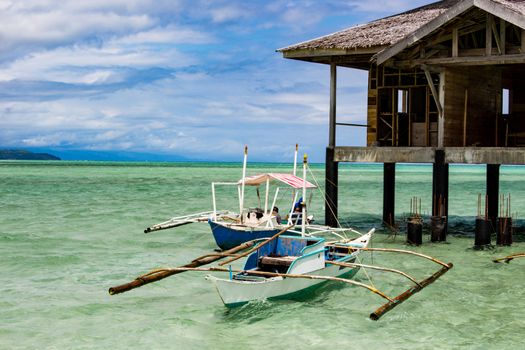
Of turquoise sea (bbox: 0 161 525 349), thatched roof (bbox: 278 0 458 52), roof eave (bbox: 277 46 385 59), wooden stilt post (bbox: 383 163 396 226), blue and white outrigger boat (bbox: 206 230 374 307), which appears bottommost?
turquoise sea (bbox: 0 161 525 349)

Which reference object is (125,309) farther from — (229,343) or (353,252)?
(353,252)

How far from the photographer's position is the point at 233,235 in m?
19.3

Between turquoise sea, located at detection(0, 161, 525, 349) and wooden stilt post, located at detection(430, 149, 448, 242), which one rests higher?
wooden stilt post, located at detection(430, 149, 448, 242)

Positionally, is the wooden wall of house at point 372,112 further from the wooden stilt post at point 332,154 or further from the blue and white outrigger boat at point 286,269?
the blue and white outrigger boat at point 286,269

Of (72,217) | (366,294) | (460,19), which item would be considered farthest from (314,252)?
(72,217)

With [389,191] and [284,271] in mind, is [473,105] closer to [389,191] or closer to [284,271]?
[389,191]

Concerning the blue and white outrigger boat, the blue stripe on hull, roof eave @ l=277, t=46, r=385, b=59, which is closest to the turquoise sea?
the blue and white outrigger boat

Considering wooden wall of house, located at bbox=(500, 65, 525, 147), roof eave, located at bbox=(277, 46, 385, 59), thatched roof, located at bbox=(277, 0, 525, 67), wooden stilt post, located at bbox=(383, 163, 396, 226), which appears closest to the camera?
thatched roof, located at bbox=(277, 0, 525, 67)

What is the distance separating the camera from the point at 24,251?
A: 69.9 feet

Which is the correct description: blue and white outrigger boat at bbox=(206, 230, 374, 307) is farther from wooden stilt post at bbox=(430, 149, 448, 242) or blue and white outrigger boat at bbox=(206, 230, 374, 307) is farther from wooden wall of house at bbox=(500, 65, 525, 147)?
wooden wall of house at bbox=(500, 65, 525, 147)

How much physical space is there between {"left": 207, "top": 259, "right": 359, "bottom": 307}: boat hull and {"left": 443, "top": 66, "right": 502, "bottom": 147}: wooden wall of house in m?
8.01

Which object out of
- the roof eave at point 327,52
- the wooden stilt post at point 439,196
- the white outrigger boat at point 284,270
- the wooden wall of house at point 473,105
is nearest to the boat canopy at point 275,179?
the white outrigger boat at point 284,270

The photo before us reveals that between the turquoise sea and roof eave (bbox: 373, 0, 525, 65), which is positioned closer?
the turquoise sea

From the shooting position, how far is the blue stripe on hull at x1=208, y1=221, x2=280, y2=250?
19047 mm
